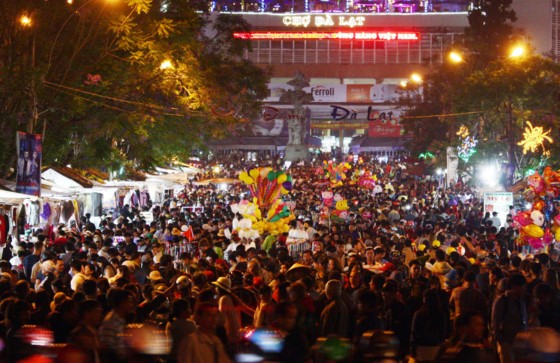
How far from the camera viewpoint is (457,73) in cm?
4206

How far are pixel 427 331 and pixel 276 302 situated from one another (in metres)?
1.73

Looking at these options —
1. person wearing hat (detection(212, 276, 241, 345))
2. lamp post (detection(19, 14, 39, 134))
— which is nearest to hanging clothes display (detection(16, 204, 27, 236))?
lamp post (detection(19, 14, 39, 134))

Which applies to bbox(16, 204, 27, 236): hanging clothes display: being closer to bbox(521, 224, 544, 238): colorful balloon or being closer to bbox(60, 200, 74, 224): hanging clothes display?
bbox(60, 200, 74, 224): hanging clothes display

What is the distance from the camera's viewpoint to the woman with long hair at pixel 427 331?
27.6 feet

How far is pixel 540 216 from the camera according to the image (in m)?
17.7

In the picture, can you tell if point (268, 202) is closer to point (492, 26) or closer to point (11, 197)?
point (11, 197)

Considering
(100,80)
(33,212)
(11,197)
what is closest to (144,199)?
(100,80)

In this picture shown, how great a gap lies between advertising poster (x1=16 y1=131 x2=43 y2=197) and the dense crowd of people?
47.1 inches

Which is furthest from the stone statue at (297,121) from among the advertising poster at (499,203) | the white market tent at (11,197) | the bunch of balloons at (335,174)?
the white market tent at (11,197)

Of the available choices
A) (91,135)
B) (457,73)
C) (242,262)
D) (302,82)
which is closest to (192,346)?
(242,262)

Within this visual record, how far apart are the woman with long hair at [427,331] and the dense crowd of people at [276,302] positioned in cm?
1

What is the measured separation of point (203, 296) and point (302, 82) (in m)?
60.5

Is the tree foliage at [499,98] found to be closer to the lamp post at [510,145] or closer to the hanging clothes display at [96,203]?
the lamp post at [510,145]

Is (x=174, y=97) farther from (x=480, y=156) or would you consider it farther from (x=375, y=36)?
(x=375, y=36)
